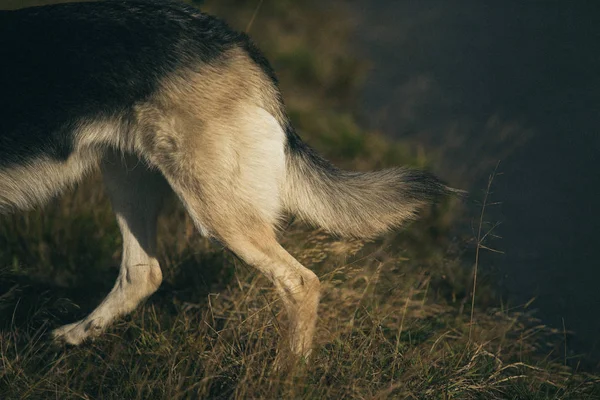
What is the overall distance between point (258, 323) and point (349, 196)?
643 mm

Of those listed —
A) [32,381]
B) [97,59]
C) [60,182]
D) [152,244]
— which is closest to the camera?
[32,381]

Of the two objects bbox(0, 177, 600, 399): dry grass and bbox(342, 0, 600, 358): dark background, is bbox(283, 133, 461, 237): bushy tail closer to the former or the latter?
bbox(0, 177, 600, 399): dry grass

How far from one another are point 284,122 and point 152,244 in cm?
95

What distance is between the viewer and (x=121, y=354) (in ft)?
8.91

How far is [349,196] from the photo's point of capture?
2854mm

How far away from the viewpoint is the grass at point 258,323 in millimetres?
2422

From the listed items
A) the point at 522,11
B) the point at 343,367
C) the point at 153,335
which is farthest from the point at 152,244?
the point at 522,11

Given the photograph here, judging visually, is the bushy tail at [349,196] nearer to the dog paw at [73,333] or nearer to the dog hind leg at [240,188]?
the dog hind leg at [240,188]

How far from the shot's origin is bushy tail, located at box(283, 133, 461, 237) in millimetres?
2822

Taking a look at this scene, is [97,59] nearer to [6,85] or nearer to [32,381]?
[6,85]

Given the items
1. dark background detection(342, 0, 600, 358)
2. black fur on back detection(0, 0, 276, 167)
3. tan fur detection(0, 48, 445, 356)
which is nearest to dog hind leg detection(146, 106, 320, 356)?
tan fur detection(0, 48, 445, 356)

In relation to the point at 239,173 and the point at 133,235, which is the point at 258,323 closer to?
the point at 239,173

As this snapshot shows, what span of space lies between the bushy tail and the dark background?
0.97m

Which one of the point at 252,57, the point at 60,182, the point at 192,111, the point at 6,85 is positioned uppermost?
the point at 252,57
